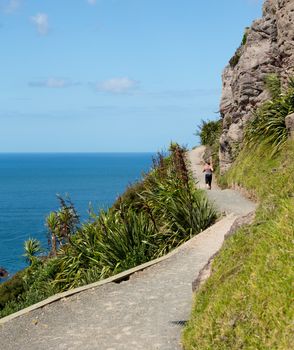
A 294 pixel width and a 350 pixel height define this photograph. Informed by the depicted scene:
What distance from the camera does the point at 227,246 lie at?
27.7 feet

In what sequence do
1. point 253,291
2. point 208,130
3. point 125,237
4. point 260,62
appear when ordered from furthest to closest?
point 208,130 → point 260,62 → point 125,237 → point 253,291

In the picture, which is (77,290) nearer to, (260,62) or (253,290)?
(253,290)

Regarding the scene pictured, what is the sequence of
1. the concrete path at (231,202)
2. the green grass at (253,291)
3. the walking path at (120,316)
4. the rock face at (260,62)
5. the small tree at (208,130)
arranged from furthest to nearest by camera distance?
the small tree at (208,130), the rock face at (260,62), the concrete path at (231,202), the walking path at (120,316), the green grass at (253,291)

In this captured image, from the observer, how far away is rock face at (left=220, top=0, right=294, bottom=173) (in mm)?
23250

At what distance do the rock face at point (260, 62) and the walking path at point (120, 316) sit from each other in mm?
13721

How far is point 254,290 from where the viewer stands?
20.1 ft

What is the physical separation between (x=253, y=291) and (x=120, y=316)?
3714mm

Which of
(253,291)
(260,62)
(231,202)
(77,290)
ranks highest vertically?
(260,62)

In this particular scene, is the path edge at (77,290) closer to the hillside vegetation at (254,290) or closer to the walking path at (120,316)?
the walking path at (120,316)

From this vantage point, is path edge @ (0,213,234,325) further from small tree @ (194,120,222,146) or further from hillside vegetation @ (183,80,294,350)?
small tree @ (194,120,222,146)

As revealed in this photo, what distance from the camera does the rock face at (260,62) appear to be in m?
23.2

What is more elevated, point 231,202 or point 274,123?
point 274,123

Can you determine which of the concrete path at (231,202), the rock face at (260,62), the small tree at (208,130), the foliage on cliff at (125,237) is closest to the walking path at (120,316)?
the foliage on cliff at (125,237)

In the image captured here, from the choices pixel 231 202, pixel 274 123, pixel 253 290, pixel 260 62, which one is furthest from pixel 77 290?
pixel 260 62
